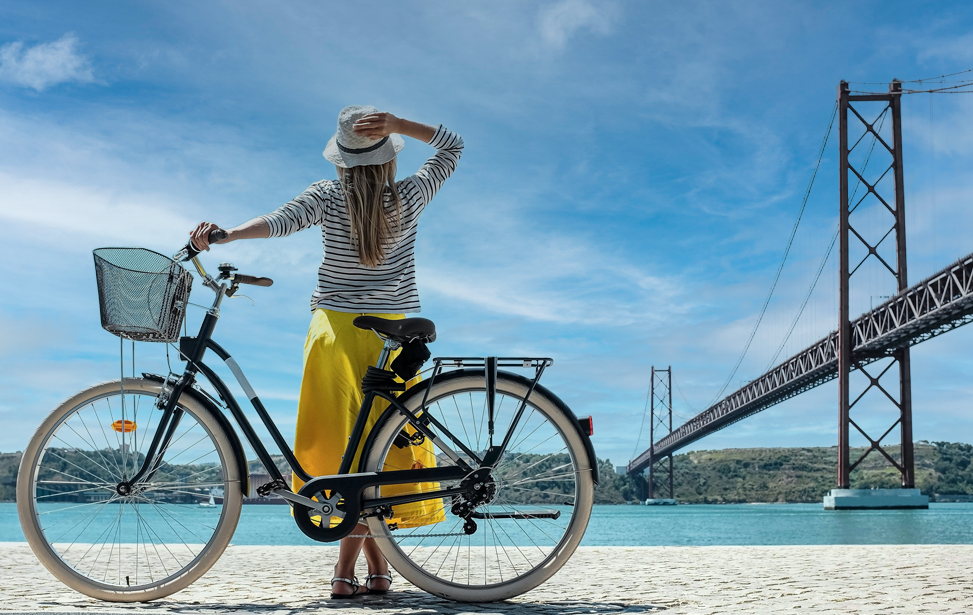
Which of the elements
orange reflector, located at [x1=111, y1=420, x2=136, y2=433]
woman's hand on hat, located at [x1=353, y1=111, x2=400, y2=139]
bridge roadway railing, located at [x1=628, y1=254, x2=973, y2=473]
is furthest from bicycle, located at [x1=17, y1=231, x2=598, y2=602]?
bridge roadway railing, located at [x1=628, y1=254, x2=973, y2=473]

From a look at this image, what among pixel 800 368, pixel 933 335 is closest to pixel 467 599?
pixel 933 335

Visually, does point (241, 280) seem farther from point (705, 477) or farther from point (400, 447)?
point (705, 477)

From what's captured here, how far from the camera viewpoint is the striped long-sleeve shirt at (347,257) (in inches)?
96.2

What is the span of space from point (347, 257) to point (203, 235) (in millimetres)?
421

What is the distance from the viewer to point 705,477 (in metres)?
54.6

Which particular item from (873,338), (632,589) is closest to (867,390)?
(873,338)

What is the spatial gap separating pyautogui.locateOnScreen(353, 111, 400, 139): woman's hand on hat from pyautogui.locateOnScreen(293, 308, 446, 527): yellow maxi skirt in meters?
0.55

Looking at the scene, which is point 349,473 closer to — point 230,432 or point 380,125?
point 230,432

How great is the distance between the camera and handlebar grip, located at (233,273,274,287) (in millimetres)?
2424

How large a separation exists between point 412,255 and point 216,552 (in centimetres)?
106

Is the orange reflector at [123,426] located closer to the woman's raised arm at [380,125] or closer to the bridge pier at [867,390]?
the woman's raised arm at [380,125]

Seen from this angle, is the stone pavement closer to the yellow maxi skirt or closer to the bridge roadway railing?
the yellow maxi skirt

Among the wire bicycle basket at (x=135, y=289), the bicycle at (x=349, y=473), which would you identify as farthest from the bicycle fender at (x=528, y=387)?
the wire bicycle basket at (x=135, y=289)

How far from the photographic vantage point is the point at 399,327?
2.22 metres
